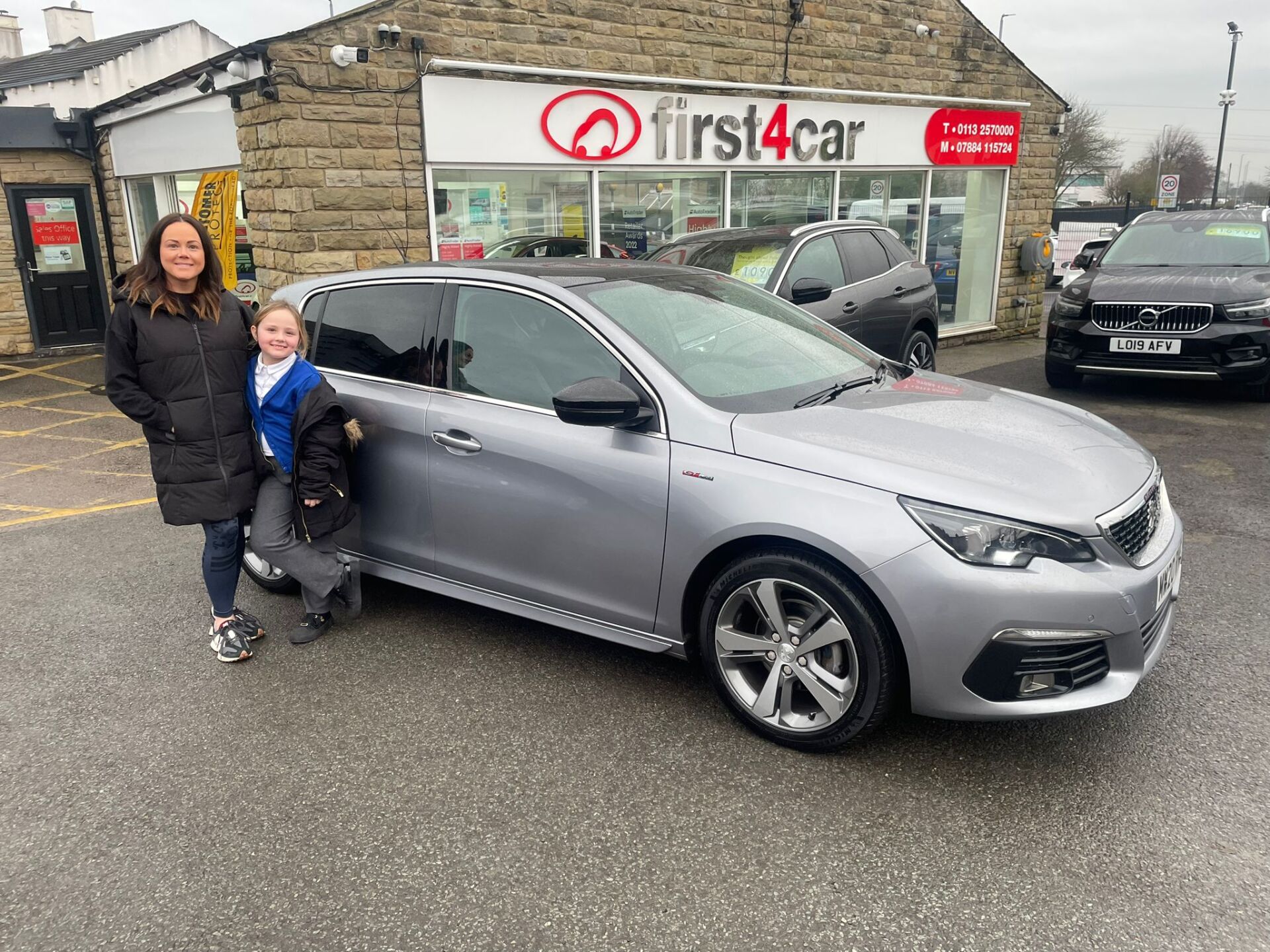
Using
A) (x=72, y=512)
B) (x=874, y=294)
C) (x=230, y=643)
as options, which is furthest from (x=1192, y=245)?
(x=72, y=512)

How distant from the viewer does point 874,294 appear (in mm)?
7613

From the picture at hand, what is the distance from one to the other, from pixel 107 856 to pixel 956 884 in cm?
241

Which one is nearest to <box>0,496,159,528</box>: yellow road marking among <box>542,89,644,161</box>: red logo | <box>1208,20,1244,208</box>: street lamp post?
<box>542,89,644,161</box>: red logo

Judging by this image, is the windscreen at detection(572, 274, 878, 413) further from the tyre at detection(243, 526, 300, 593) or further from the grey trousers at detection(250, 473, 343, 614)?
the tyre at detection(243, 526, 300, 593)

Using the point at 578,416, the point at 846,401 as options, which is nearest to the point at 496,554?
the point at 578,416

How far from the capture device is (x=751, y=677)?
3.34m

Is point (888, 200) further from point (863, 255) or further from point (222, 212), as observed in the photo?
point (222, 212)

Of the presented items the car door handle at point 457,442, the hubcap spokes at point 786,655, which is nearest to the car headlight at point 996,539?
the hubcap spokes at point 786,655

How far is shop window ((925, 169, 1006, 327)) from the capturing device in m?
12.9

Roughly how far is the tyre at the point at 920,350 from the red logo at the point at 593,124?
3.56 metres

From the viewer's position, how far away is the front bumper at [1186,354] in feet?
26.3

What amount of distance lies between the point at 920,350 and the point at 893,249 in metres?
0.91

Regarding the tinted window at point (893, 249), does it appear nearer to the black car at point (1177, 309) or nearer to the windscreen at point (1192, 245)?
the black car at point (1177, 309)

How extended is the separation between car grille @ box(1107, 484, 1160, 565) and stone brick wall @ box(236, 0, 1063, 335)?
263 inches
